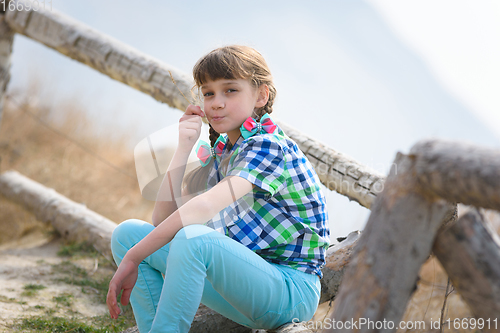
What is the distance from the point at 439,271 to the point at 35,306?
9.21 ft

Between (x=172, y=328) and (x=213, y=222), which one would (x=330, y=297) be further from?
(x=172, y=328)

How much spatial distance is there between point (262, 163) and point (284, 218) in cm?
26

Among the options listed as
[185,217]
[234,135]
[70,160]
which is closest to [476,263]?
[185,217]

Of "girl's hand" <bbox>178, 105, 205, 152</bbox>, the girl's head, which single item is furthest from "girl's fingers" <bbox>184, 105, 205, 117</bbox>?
the girl's head

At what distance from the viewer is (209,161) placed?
196 centimetres

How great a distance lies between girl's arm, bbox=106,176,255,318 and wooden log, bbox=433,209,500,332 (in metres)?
0.69

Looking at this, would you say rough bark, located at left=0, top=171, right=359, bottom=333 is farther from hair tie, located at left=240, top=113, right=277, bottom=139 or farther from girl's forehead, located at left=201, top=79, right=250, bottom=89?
girl's forehead, located at left=201, top=79, right=250, bottom=89

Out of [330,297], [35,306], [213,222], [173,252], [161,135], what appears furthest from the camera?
[35,306]

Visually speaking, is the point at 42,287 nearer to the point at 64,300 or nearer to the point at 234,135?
the point at 64,300

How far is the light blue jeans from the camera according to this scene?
139 centimetres

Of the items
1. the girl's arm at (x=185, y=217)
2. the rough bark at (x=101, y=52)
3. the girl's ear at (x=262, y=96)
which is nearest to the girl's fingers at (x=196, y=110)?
the girl's ear at (x=262, y=96)

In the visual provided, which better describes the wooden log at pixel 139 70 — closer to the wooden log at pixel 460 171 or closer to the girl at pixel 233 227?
the girl at pixel 233 227

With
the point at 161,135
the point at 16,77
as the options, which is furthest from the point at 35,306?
the point at 16,77

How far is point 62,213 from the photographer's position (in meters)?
3.67
